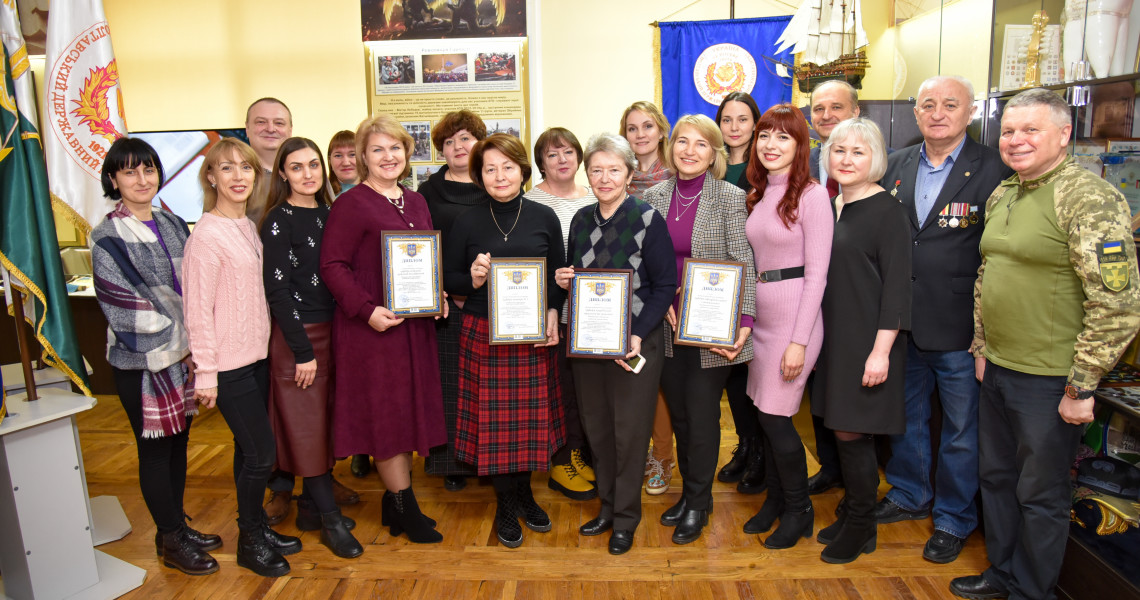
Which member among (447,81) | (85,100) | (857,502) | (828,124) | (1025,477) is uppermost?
(447,81)

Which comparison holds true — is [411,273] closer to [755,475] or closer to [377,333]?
[377,333]

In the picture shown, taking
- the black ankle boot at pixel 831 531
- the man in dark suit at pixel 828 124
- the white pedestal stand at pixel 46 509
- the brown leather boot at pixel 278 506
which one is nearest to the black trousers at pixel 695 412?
the black ankle boot at pixel 831 531

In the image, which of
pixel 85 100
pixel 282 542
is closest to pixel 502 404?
pixel 282 542

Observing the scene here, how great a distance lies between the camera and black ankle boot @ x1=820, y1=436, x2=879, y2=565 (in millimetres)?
2619

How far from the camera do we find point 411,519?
9.61ft

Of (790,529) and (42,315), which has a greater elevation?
(42,315)

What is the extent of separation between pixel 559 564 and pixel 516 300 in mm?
1138

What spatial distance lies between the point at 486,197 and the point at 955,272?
1993mm

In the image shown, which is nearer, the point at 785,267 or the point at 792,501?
the point at 785,267

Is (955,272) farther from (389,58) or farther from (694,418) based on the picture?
(389,58)

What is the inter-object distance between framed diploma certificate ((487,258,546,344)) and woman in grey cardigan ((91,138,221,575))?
4.07 ft

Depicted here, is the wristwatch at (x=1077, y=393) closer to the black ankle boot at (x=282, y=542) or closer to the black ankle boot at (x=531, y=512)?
the black ankle boot at (x=531, y=512)

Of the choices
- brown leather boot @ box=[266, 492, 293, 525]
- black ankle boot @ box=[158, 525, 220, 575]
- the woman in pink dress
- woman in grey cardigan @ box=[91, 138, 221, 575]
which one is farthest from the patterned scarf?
the woman in pink dress

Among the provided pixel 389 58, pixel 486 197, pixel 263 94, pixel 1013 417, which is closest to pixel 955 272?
pixel 1013 417
